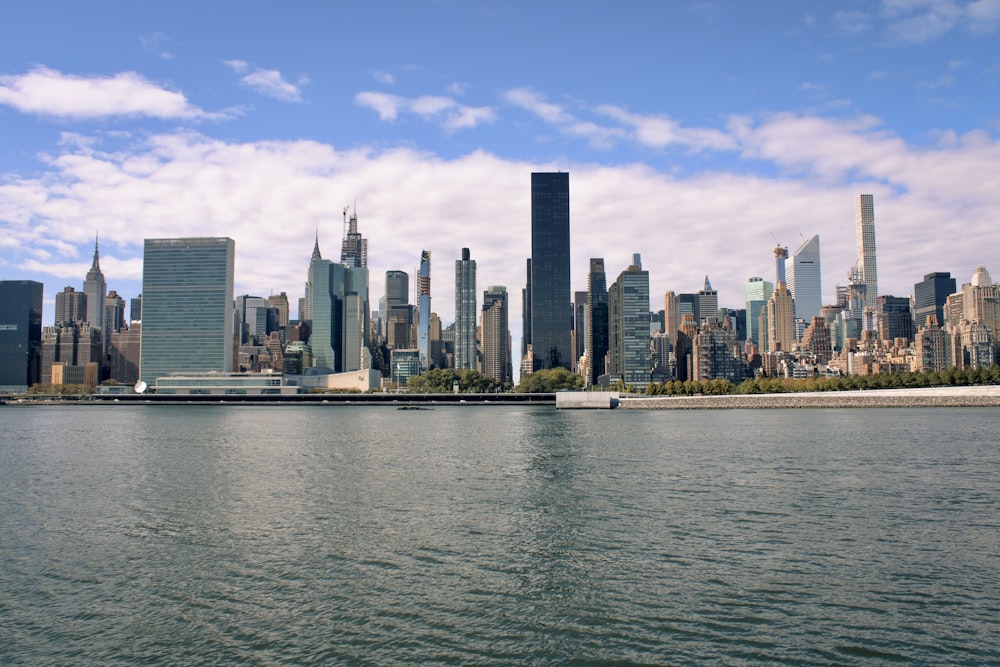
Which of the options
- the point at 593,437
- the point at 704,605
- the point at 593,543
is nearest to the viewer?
the point at 704,605

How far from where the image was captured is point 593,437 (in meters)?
91.5

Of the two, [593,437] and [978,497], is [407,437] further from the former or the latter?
[978,497]

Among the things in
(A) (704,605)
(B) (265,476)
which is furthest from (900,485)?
(B) (265,476)

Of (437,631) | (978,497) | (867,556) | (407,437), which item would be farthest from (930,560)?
(407,437)

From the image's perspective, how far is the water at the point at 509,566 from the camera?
19703 millimetres

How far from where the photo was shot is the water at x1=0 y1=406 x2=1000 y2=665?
1970cm

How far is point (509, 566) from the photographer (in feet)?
88.4

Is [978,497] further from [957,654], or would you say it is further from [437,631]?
[437,631]

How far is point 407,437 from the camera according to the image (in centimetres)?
9444

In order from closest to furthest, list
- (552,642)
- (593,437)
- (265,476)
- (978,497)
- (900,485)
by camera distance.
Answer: (552,642) → (978,497) → (900,485) → (265,476) → (593,437)

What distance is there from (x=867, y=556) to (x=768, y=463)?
29.1 metres

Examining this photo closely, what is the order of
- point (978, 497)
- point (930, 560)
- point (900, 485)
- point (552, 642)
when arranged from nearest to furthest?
1. point (552, 642)
2. point (930, 560)
3. point (978, 497)
4. point (900, 485)

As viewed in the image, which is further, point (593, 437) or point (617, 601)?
point (593, 437)

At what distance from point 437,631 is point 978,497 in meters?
32.8
